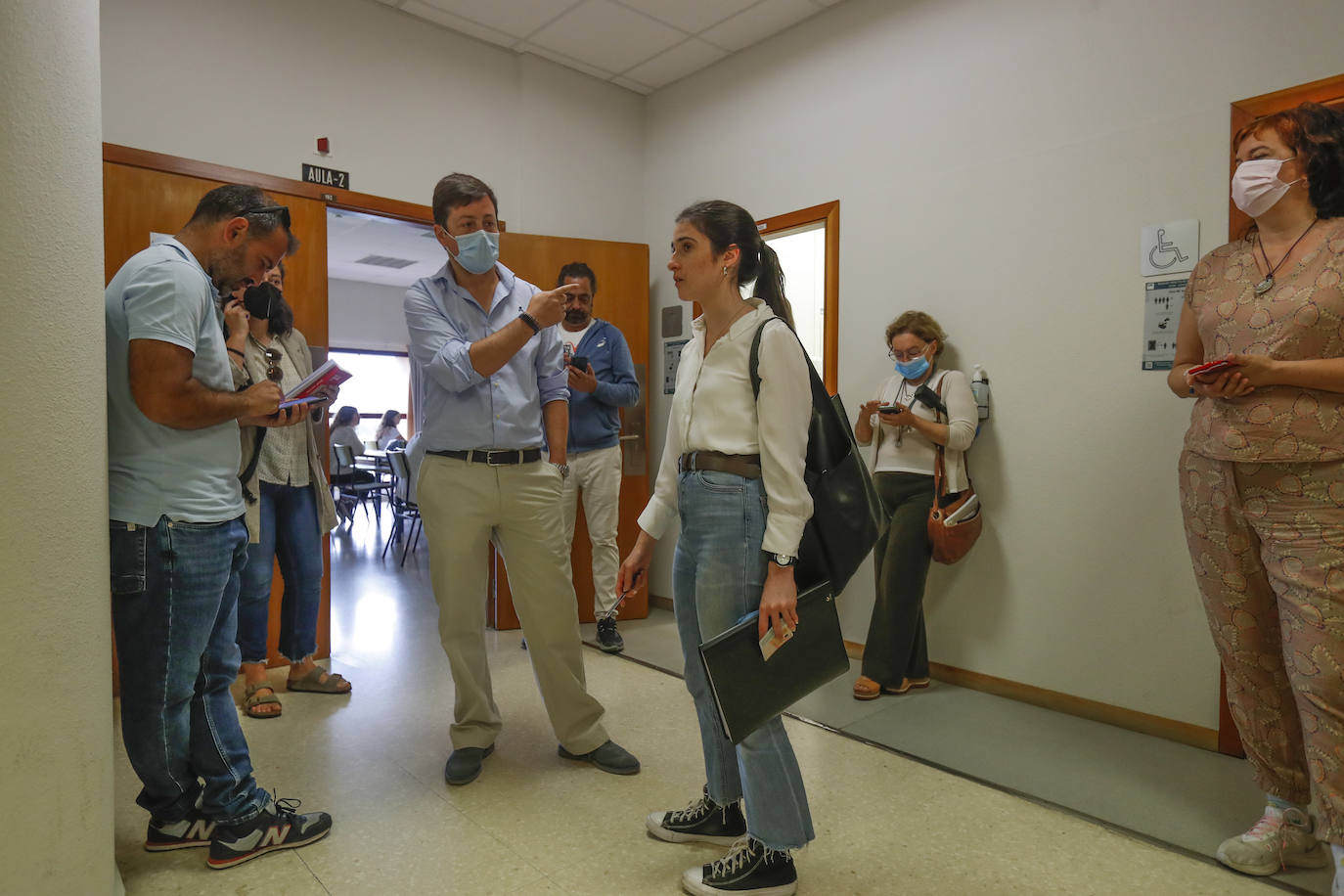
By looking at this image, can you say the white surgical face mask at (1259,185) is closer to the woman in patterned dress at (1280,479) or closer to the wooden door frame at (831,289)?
the woman in patterned dress at (1280,479)

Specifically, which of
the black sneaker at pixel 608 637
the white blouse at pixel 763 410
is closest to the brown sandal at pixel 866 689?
the black sneaker at pixel 608 637

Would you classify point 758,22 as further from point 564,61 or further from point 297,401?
point 297,401

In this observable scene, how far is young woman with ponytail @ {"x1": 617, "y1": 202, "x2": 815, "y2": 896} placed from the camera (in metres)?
1.53

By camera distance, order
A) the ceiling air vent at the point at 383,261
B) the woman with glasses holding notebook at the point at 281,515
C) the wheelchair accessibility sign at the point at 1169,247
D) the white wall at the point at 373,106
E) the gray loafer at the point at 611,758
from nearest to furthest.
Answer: the gray loafer at the point at 611,758, the wheelchair accessibility sign at the point at 1169,247, the woman with glasses holding notebook at the point at 281,515, the white wall at the point at 373,106, the ceiling air vent at the point at 383,261

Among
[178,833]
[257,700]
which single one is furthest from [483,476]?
[257,700]

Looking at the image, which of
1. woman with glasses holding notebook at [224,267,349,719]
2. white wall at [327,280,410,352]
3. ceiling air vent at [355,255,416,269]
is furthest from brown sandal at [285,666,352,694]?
white wall at [327,280,410,352]

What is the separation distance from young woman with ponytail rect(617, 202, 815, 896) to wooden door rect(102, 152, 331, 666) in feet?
7.04

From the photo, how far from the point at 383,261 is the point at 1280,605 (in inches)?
353

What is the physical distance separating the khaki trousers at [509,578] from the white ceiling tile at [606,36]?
Result: 101 inches

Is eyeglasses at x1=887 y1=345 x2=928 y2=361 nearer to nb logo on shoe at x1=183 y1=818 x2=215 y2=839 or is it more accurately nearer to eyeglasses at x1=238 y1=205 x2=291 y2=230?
eyeglasses at x1=238 y1=205 x2=291 y2=230

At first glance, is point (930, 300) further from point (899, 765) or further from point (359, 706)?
point (359, 706)

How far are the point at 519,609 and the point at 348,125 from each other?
100.0 inches

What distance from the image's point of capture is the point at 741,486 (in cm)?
159

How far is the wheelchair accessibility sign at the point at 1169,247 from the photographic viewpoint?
256 cm
